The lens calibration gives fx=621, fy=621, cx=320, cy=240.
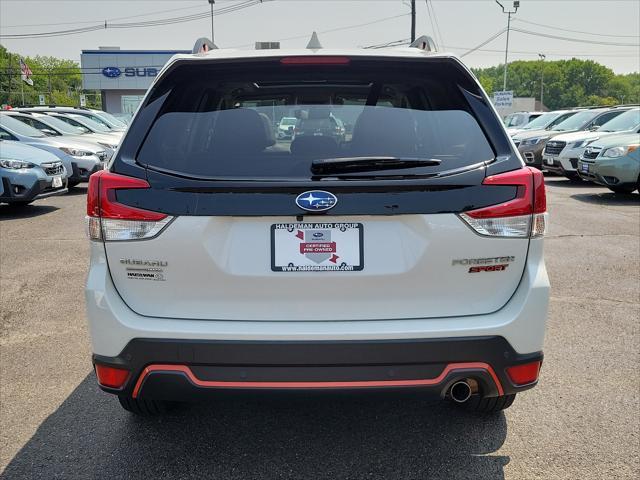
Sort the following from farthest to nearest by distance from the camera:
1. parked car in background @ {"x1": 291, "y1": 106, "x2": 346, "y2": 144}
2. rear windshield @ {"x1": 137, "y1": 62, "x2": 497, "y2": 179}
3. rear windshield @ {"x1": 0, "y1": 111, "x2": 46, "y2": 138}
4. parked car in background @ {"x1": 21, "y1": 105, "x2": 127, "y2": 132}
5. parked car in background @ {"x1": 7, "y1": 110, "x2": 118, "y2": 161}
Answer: parked car in background @ {"x1": 21, "y1": 105, "x2": 127, "y2": 132}, parked car in background @ {"x1": 7, "y1": 110, "x2": 118, "y2": 161}, rear windshield @ {"x1": 0, "y1": 111, "x2": 46, "y2": 138}, parked car in background @ {"x1": 291, "y1": 106, "x2": 346, "y2": 144}, rear windshield @ {"x1": 137, "y1": 62, "x2": 497, "y2": 179}

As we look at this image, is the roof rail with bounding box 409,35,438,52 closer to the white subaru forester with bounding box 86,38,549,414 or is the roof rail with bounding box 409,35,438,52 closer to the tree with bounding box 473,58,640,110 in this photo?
the white subaru forester with bounding box 86,38,549,414

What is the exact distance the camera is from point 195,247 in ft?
7.88

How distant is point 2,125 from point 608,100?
15677 centimetres

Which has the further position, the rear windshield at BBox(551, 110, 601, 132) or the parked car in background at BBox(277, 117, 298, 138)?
the rear windshield at BBox(551, 110, 601, 132)

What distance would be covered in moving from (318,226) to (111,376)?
1.07m

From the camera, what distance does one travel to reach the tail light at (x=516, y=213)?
2.43 m

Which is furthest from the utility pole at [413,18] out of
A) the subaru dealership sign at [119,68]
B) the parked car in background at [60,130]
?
the parked car in background at [60,130]

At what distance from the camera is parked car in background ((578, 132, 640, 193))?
459 inches

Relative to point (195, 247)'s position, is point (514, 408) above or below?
below

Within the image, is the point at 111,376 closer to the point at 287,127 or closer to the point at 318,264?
the point at 318,264

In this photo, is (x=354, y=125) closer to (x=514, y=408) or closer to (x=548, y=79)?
(x=514, y=408)

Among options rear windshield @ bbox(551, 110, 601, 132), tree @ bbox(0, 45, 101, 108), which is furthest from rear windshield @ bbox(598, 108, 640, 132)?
tree @ bbox(0, 45, 101, 108)

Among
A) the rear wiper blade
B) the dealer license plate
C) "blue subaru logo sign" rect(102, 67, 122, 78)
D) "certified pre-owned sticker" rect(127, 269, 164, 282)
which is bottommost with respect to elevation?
"certified pre-owned sticker" rect(127, 269, 164, 282)

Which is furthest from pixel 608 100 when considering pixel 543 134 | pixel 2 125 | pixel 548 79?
pixel 2 125
